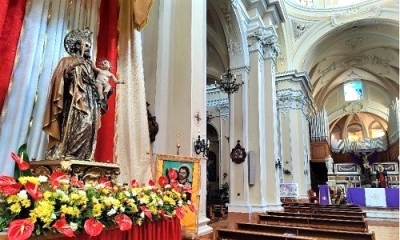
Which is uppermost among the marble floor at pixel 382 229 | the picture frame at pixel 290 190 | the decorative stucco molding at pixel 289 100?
the decorative stucco molding at pixel 289 100

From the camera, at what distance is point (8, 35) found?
2.64 meters

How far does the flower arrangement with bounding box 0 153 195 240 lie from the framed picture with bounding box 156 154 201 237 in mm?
1249

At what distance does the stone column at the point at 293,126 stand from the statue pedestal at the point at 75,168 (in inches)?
436

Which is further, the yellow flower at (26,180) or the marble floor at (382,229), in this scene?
the marble floor at (382,229)

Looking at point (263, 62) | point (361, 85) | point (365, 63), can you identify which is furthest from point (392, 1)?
point (361, 85)

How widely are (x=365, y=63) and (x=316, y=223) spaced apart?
16284 mm

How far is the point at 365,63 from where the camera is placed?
18.5m

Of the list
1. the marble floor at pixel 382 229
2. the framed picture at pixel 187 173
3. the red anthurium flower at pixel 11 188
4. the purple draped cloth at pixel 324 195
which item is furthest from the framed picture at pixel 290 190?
the red anthurium flower at pixel 11 188

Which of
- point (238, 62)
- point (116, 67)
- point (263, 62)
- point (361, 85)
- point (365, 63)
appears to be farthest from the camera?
point (361, 85)

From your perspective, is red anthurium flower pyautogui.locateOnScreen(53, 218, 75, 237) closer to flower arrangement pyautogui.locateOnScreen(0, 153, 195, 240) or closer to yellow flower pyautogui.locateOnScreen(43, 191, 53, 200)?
flower arrangement pyautogui.locateOnScreen(0, 153, 195, 240)

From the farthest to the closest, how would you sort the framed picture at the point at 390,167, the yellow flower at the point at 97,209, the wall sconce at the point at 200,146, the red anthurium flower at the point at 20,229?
1. the framed picture at the point at 390,167
2. the wall sconce at the point at 200,146
3. the yellow flower at the point at 97,209
4. the red anthurium flower at the point at 20,229

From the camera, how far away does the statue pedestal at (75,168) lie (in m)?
2.38

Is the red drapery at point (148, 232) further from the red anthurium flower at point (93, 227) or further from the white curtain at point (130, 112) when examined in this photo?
the white curtain at point (130, 112)

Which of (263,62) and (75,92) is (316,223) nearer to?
(75,92)
